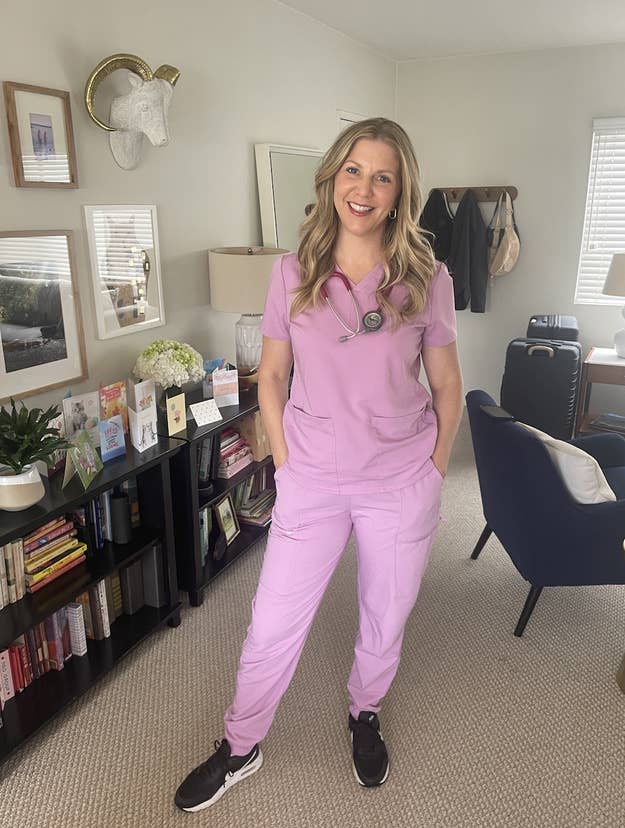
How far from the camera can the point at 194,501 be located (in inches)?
93.0

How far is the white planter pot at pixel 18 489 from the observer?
5.76 feet

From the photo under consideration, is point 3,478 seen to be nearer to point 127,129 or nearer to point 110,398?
point 110,398

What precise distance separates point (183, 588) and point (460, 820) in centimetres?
125

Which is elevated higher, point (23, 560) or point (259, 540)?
point (23, 560)

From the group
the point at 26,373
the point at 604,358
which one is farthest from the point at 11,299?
the point at 604,358

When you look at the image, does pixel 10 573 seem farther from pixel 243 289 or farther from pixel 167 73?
pixel 167 73

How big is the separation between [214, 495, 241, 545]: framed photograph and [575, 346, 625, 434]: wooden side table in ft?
6.86

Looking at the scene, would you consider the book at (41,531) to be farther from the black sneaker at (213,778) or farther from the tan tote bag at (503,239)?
the tan tote bag at (503,239)

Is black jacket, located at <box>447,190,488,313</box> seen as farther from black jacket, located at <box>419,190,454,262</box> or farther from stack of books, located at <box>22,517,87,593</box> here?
stack of books, located at <box>22,517,87,593</box>

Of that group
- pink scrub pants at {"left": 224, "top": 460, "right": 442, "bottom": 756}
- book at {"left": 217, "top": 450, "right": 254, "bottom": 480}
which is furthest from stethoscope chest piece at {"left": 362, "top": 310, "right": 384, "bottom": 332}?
book at {"left": 217, "top": 450, "right": 254, "bottom": 480}

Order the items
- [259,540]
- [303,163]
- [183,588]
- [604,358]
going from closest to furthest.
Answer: [183,588] < [259,540] < [303,163] < [604,358]

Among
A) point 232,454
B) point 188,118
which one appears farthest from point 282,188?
point 232,454

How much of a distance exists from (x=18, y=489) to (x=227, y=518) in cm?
105

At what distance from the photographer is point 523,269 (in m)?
4.46
